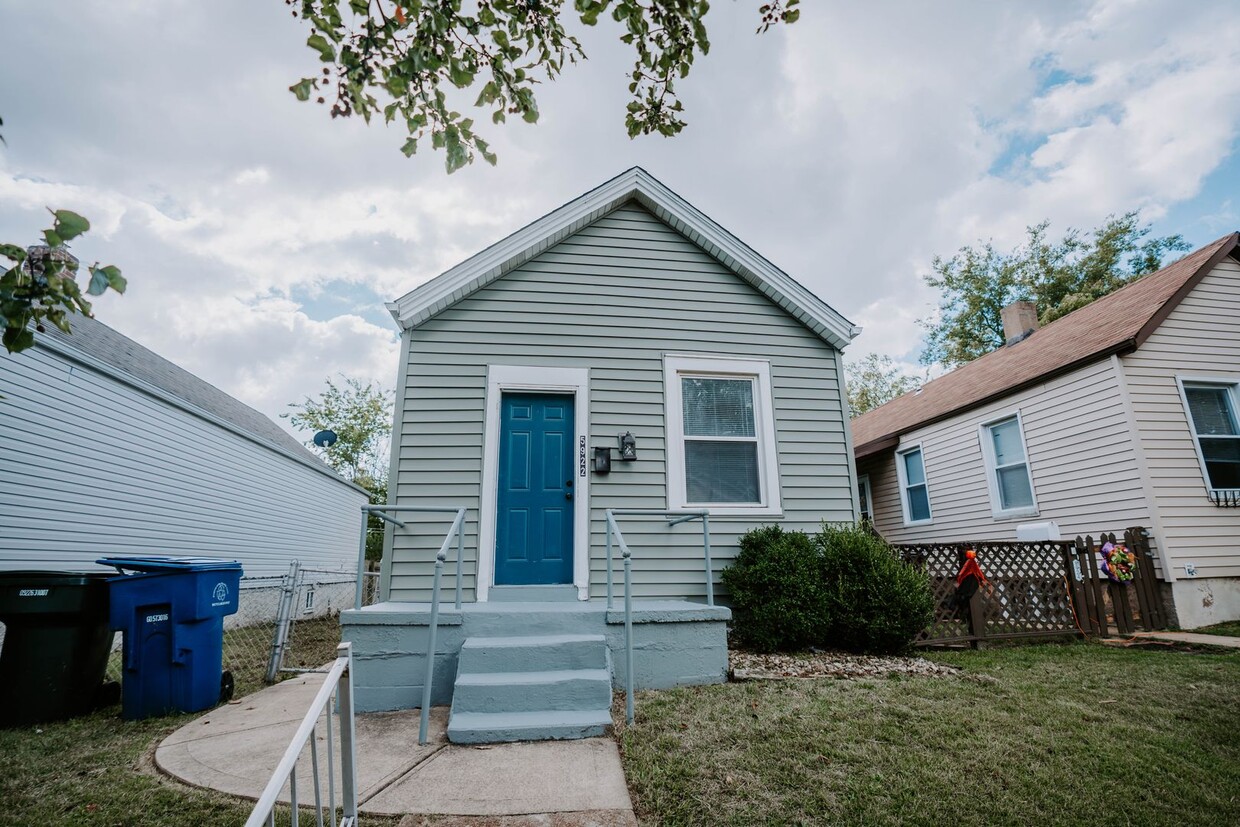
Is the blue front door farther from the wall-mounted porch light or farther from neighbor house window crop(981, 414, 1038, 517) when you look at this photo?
neighbor house window crop(981, 414, 1038, 517)

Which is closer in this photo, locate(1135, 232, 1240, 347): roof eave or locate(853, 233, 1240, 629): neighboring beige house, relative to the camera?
locate(853, 233, 1240, 629): neighboring beige house

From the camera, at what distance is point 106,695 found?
4.38 metres

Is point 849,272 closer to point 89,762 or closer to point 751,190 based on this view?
point 751,190

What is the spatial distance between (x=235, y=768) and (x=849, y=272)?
2299 centimetres

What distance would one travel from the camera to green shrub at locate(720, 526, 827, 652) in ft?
17.0

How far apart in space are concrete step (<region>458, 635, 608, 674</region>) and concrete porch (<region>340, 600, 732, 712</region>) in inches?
3.1

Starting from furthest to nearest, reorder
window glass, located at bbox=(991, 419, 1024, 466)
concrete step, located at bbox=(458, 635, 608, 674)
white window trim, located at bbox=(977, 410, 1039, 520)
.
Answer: window glass, located at bbox=(991, 419, 1024, 466)
white window trim, located at bbox=(977, 410, 1039, 520)
concrete step, located at bbox=(458, 635, 608, 674)

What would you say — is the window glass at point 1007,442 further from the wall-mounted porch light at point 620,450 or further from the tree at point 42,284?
the tree at point 42,284

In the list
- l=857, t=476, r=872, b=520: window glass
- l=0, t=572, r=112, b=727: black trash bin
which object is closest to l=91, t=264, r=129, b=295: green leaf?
l=0, t=572, r=112, b=727: black trash bin

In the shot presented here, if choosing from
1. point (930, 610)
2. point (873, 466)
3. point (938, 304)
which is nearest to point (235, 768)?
point (930, 610)

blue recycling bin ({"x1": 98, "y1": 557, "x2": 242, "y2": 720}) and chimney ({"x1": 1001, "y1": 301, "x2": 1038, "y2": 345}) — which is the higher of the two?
chimney ({"x1": 1001, "y1": 301, "x2": 1038, "y2": 345})

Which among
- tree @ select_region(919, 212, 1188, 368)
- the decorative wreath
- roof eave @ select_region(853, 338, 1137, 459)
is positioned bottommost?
the decorative wreath

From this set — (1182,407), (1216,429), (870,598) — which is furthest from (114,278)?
(1216,429)

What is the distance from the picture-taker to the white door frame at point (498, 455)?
5.52 m
